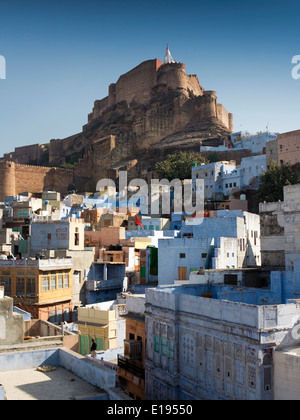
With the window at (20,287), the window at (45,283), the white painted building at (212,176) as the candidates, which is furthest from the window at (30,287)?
the white painted building at (212,176)

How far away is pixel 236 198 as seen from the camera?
41.6 meters

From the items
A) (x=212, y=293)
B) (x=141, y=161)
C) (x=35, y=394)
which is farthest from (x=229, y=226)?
(x=141, y=161)

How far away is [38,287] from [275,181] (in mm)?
24117

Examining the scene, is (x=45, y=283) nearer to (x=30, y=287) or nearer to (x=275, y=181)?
(x=30, y=287)

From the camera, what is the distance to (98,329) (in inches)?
685

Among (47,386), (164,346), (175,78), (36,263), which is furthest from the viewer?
(175,78)

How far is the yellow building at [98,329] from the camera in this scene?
679 inches

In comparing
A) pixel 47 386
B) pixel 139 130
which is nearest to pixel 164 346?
pixel 47 386

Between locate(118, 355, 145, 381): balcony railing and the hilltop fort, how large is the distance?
4070cm

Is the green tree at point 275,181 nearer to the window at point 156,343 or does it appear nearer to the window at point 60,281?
the window at point 60,281

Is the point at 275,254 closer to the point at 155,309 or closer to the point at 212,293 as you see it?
the point at 212,293

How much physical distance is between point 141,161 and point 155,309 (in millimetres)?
49094

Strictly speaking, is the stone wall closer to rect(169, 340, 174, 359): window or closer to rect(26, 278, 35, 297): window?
rect(169, 340, 174, 359): window

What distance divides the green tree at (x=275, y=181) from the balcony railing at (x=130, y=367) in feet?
81.4
